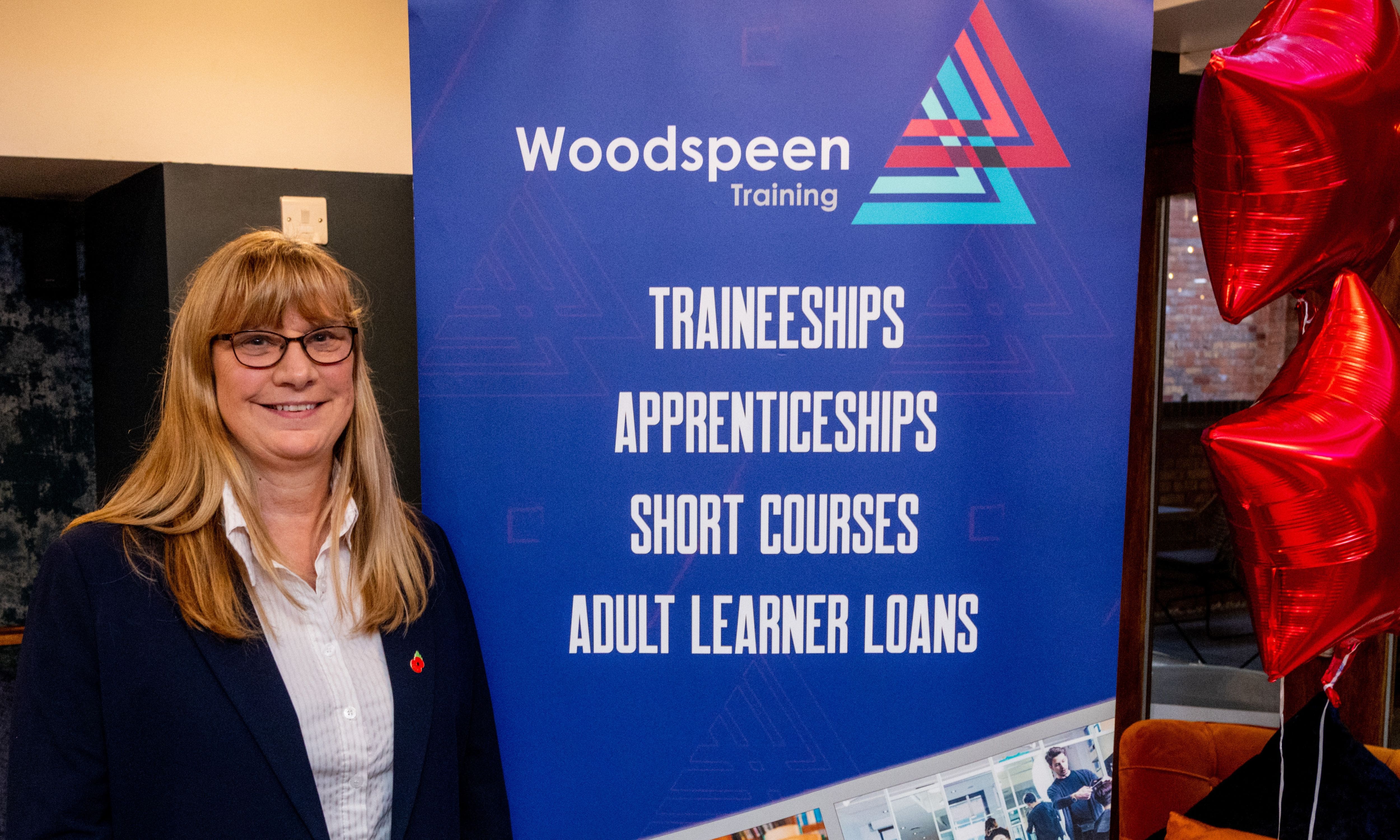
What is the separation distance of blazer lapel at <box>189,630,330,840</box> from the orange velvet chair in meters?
1.96

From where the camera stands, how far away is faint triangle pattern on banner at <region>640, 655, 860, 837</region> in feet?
5.62

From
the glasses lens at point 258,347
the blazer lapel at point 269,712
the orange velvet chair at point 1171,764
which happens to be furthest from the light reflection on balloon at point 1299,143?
the blazer lapel at point 269,712

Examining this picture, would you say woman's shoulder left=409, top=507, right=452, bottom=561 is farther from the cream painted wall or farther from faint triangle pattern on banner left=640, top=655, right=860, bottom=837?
the cream painted wall

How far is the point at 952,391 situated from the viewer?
66.5 inches

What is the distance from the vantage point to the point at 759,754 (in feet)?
5.64

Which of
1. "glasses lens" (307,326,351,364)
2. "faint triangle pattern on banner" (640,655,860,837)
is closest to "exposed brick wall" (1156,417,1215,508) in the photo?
"faint triangle pattern on banner" (640,655,860,837)

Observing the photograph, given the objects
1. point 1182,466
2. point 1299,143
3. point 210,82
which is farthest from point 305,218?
point 1182,466

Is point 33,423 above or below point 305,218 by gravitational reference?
below

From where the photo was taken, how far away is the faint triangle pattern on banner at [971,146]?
163cm

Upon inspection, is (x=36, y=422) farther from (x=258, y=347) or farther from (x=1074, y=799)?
(x=1074, y=799)

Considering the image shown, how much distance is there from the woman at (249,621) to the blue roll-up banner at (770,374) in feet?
0.89

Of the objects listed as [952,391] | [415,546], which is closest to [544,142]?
[415,546]

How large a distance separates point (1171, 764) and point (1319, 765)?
0.77 m

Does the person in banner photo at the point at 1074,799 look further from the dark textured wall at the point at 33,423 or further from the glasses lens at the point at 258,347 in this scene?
the dark textured wall at the point at 33,423
